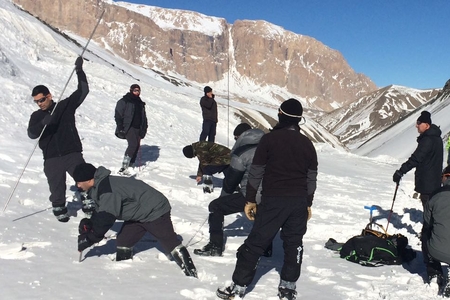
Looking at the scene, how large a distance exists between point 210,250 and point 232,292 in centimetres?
165

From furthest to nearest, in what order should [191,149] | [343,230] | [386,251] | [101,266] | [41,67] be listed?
[41,67] → [191,149] → [343,230] → [386,251] → [101,266]

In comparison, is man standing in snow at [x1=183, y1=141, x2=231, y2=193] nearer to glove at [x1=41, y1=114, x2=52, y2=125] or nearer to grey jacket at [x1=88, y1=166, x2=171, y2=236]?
glove at [x1=41, y1=114, x2=52, y2=125]

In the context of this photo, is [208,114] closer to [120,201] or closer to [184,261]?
[184,261]

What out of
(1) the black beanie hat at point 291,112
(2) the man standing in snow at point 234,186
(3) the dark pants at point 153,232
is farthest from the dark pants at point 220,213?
(1) the black beanie hat at point 291,112

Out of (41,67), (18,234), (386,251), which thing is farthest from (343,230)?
(41,67)

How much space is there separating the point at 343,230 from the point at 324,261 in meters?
2.27

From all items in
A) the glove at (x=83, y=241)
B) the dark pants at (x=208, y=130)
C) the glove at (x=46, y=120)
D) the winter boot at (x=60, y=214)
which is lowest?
the winter boot at (x=60, y=214)

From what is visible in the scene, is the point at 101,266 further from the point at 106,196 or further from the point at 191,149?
the point at 191,149

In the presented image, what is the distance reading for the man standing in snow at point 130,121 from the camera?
1111cm

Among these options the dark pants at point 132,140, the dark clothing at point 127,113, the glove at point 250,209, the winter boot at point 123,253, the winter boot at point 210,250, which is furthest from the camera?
the dark pants at point 132,140

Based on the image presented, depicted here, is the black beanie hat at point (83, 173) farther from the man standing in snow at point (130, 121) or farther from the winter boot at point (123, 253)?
the man standing in snow at point (130, 121)

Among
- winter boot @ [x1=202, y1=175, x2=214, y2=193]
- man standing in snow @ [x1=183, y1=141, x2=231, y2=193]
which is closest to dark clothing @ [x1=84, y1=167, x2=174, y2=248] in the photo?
man standing in snow @ [x1=183, y1=141, x2=231, y2=193]

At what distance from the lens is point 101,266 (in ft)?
18.4

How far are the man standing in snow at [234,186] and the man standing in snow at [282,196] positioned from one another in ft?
4.03
